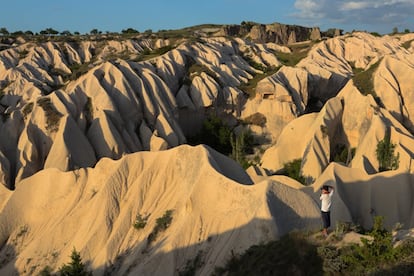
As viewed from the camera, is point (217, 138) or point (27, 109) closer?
point (27, 109)

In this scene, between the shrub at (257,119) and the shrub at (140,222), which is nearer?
the shrub at (140,222)

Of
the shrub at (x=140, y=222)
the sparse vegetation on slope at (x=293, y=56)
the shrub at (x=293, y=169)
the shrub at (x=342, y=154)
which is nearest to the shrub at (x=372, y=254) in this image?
the shrub at (x=140, y=222)

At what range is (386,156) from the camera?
24844mm

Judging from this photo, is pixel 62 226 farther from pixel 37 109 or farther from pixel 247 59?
pixel 247 59

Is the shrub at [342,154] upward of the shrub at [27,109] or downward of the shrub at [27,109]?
downward

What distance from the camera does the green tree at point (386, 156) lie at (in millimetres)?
24172

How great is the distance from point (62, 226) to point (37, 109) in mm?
13822

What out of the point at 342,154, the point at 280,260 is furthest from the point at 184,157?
the point at 342,154

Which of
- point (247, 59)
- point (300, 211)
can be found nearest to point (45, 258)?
point (300, 211)

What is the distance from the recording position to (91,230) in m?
16.5

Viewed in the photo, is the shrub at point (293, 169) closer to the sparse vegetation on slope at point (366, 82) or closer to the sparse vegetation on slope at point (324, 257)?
the sparse vegetation on slope at point (366, 82)

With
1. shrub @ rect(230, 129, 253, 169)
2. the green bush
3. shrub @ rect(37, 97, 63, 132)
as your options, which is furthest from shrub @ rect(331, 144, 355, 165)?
the green bush

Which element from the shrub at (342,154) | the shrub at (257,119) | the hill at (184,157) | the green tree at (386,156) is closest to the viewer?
the hill at (184,157)

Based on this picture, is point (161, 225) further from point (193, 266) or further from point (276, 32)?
point (276, 32)
